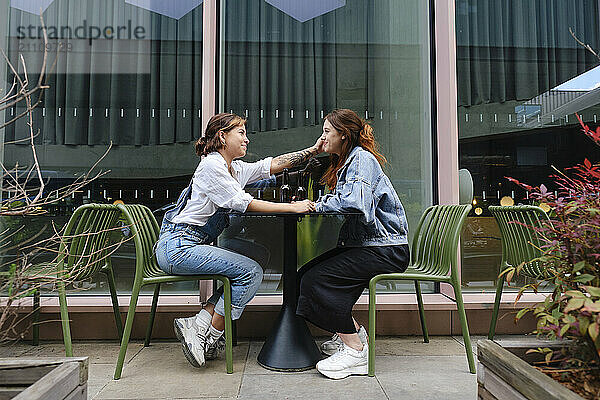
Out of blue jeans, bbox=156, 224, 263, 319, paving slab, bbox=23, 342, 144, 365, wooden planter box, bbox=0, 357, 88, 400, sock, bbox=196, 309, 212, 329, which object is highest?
blue jeans, bbox=156, 224, 263, 319

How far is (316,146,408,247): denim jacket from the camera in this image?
7.61 ft

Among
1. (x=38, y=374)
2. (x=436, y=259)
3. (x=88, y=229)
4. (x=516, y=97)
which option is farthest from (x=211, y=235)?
(x=516, y=97)

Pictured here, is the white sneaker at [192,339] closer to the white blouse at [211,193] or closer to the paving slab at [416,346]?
the white blouse at [211,193]

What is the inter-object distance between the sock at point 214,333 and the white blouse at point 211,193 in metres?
0.51

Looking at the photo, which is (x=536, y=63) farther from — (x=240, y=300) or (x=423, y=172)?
(x=240, y=300)

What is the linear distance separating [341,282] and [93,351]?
141 centimetres

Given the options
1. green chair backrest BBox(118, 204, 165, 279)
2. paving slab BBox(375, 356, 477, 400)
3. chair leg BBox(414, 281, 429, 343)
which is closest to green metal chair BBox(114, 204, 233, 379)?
green chair backrest BBox(118, 204, 165, 279)

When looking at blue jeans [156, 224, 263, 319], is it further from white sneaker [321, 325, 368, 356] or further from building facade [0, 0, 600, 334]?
building facade [0, 0, 600, 334]

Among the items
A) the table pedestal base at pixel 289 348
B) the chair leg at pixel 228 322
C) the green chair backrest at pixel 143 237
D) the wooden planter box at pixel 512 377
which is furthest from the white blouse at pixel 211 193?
the wooden planter box at pixel 512 377

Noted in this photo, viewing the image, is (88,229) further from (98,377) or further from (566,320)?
(566,320)

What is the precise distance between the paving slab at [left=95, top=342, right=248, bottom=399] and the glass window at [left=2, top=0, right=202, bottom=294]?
108 cm

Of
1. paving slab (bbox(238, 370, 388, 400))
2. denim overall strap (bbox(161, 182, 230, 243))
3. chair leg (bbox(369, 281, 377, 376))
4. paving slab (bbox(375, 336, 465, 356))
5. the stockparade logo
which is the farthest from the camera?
the stockparade logo

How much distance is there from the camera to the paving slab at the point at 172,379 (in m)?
2.07

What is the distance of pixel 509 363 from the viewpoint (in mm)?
1158
